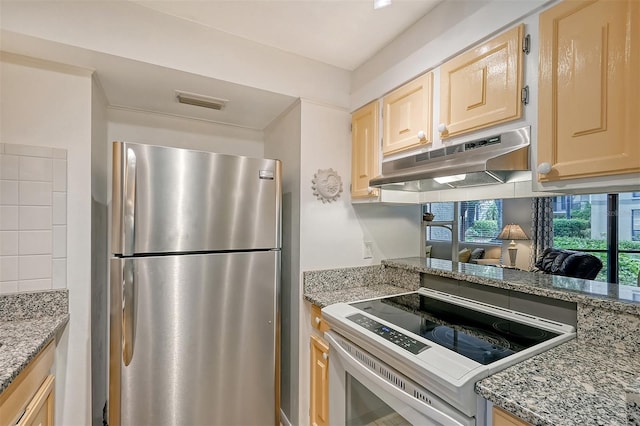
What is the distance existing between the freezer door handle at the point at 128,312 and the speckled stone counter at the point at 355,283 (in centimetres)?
91

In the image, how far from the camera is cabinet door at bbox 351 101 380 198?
5.94ft

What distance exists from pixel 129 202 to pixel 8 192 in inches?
19.9

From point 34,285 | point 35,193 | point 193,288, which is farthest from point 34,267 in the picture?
point 193,288

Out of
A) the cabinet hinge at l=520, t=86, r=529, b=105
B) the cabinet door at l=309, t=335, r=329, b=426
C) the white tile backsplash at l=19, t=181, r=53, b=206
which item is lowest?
the cabinet door at l=309, t=335, r=329, b=426

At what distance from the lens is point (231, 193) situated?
1.60 m

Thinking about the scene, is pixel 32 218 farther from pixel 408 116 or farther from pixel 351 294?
pixel 408 116

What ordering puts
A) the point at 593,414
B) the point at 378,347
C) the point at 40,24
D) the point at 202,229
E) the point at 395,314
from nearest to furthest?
the point at 593,414
the point at 378,347
the point at 40,24
the point at 395,314
the point at 202,229

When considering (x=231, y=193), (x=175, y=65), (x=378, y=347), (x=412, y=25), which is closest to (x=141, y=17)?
(x=175, y=65)

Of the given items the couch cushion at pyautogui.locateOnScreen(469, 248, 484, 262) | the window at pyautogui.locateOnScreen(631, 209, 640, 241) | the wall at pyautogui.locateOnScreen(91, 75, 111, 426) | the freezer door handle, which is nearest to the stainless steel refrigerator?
the freezer door handle

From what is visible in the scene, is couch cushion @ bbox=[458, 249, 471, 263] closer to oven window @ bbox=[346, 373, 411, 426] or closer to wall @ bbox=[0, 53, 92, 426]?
oven window @ bbox=[346, 373, 411, 426]

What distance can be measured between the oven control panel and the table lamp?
1024mm

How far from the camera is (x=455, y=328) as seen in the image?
127cm

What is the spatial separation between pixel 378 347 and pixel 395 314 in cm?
34

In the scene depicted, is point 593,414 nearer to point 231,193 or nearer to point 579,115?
point 579,115
